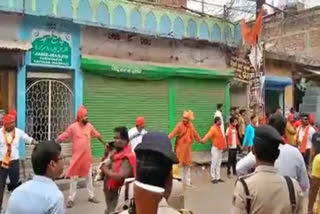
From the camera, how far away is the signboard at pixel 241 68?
15.4 metres

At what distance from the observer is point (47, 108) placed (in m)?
11.2

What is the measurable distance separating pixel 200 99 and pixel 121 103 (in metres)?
3.04

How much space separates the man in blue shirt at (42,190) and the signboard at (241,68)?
41.0 feet

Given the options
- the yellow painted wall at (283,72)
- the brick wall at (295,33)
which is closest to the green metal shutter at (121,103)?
the yellow painted wall at (283,72)

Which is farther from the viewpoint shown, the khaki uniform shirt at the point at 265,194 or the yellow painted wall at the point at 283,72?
the yellow painted wall at the point at 283,72

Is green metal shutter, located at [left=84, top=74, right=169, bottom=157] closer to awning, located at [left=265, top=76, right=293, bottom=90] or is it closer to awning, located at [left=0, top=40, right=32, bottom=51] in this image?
awning, located at [left=0, top=40, right=32, bottom=51]

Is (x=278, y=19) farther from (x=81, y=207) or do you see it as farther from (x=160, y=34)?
(x=81, y=207)

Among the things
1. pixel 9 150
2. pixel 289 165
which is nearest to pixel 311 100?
pixel 9 150

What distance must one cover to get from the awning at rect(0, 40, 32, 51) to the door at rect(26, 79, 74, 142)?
963 millimetres

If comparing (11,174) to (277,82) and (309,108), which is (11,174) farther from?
(309,108)

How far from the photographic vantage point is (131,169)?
5133 mm

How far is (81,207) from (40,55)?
3.72 m

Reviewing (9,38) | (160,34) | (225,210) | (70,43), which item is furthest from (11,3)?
(225,210)

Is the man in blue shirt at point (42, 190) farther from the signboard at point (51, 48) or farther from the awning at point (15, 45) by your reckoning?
the signboard at point (51, 48)
